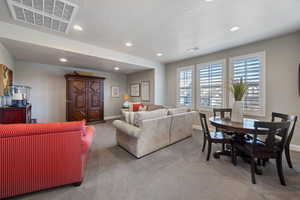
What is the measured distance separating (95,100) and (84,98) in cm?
45

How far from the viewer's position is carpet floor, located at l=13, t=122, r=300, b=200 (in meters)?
1.51

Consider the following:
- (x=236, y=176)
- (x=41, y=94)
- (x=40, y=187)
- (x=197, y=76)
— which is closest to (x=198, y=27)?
(x=197, y=76)

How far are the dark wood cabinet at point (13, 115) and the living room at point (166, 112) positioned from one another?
16 millimetres

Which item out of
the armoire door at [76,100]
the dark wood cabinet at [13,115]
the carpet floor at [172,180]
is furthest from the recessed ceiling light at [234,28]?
the armoire door at [76,100]

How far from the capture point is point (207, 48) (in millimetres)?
3754

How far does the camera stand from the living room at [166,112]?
4.95 ft

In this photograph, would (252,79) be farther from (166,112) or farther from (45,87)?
(45,87)

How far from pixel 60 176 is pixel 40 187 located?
0.74 feet

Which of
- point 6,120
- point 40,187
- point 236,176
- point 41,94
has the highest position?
point 41,94

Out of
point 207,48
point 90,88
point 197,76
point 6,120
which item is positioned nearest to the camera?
point 6,120

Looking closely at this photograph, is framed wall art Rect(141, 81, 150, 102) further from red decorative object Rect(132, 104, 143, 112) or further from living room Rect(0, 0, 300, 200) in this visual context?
living room Rect(0, 0, 300, 200)

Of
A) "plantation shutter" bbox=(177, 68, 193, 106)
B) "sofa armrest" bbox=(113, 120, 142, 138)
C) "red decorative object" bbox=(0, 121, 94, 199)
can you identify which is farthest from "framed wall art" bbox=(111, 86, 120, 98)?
"red decorative object" bbox=(0, 121, 94, 199)

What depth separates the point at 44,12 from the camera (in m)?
2.09

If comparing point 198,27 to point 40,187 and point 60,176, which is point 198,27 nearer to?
point 60,176
